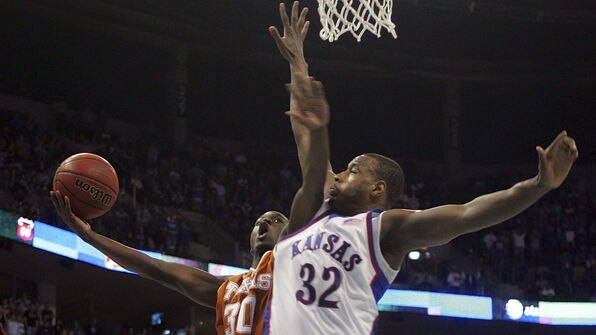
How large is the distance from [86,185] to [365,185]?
59.6 inches

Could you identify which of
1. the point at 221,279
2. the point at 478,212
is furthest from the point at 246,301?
the point at 478,212

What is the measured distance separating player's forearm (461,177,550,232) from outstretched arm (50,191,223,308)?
5.68 feet

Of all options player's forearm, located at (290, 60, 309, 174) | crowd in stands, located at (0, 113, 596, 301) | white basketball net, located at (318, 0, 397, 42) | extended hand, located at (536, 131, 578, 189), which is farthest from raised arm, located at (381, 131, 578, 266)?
crowd in stands, located at (0, 113, 596, 301)

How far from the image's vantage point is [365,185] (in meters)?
3.46

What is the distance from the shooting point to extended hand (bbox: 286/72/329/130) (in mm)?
3168

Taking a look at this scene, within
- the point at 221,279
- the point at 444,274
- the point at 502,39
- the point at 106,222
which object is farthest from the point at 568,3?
the point at 221,279

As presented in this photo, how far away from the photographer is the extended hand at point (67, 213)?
414 centimetres

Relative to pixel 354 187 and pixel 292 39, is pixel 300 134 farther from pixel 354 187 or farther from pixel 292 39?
pixel 292 39

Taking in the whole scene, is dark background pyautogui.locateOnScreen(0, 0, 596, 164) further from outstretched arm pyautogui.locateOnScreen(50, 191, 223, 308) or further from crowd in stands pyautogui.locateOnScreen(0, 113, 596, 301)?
outstretched arm pyautogui.locateOnScreen(50, 191, 223, 308)

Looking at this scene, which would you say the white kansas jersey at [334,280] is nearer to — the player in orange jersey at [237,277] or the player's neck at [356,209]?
the player's neck at [356,209]

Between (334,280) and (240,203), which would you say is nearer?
(334,280)

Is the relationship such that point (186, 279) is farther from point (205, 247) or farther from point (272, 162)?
point (272, 162)

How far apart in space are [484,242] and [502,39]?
5.44 metres

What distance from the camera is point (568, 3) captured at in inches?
849
